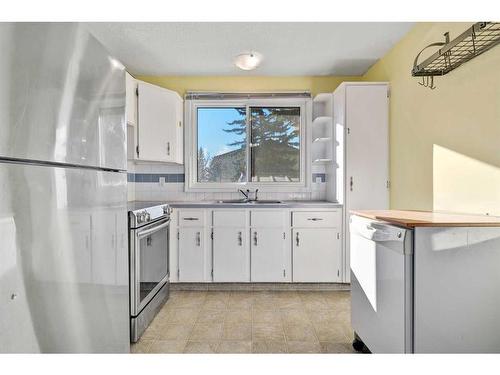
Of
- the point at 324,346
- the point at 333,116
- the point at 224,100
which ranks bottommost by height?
the point at 324,346

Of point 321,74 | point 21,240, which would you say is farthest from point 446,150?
point 21,240

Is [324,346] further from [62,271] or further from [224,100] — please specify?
[224,100]

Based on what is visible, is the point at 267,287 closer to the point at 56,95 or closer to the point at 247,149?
the point at 247,149

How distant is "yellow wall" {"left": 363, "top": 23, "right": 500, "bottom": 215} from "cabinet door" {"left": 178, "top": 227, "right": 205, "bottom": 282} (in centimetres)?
200

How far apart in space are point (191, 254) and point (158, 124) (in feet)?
4.69

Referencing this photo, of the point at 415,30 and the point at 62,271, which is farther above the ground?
the point at 415,30

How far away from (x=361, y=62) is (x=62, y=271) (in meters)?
3.33

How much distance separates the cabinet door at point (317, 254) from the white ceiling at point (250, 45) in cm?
179

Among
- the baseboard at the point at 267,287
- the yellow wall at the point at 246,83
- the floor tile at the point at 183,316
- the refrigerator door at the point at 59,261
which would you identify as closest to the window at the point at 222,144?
the yellow wall at the point at 246,83

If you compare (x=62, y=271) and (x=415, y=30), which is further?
(x=415, y=30)

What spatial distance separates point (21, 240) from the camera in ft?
2.59

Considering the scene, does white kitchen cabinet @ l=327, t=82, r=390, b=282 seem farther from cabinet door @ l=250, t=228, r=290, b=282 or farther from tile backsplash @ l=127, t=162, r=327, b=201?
cabinet door @ l=250, t=228, r=290, b=282

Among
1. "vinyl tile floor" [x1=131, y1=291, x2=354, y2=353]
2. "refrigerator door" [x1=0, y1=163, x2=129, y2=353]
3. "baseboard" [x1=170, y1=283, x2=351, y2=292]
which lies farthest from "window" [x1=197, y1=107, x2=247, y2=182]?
"refrigerator door" [x1=0, y1=163, x2=129, y2=353]
